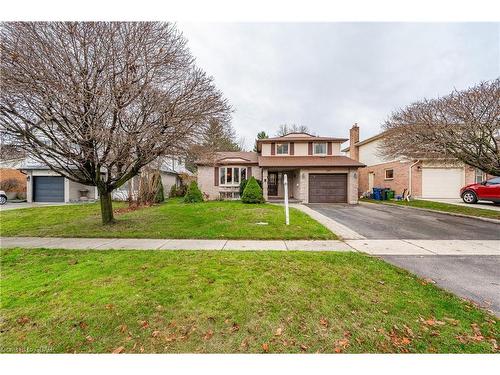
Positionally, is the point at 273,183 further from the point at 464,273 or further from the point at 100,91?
the point at 464,273

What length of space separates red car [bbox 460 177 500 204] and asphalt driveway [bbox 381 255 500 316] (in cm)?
1324

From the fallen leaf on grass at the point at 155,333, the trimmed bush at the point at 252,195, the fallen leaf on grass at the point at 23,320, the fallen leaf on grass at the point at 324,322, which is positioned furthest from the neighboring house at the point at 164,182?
the fallen leaf on grass at the point at 324,322

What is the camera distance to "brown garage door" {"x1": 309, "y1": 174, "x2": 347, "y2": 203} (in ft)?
56.5

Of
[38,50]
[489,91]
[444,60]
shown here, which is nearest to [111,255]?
[38,50]

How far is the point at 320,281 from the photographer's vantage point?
3.97 meters

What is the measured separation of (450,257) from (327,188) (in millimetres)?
12015

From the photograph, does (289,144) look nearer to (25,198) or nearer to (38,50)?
(38,50)

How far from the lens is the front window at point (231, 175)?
18.9m

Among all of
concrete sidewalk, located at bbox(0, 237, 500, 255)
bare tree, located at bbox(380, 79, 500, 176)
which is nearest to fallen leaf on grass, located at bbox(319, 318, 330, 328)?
concrete sidewalk, located at bbox(0, 237, 500, 255)

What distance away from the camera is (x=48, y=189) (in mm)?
19156

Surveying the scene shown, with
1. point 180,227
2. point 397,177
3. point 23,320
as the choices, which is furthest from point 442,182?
point 23,320

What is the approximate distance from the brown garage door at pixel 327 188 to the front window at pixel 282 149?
11.7 feet

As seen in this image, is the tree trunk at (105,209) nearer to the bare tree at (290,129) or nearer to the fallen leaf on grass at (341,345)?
the fallen leaf on grass at (341,345)

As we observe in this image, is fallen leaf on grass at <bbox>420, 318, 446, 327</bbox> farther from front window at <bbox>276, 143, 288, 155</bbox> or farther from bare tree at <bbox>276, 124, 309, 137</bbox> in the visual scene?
bare tree at <bbox>276, 124, 309, 137</bbox>
